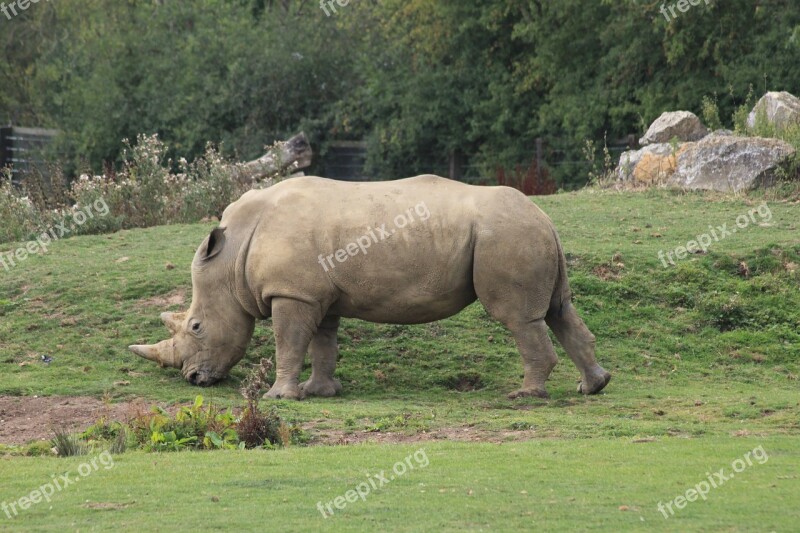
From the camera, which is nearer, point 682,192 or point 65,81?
point 682,192

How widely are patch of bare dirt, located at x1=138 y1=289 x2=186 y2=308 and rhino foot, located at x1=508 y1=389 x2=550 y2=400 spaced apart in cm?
413

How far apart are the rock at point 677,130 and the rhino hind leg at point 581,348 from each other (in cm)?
1054

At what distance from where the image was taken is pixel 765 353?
45.3 feet

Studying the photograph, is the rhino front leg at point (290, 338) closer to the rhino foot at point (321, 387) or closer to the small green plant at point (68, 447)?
the rhino foot at point (321, 387)

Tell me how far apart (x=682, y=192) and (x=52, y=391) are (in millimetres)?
11121

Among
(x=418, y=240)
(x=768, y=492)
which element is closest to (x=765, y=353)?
(x=418, y=240)

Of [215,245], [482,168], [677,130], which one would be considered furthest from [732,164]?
[482,168]

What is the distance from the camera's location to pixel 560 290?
40.3 feet

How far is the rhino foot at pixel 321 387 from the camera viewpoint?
1257cm

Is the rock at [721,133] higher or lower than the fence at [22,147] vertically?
higher

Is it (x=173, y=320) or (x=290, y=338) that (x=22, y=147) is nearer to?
(x=173, y=320)

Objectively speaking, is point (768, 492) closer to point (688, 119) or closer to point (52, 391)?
point (52, 391)

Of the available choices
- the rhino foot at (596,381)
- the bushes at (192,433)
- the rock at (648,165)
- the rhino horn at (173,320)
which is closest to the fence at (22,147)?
the rock at (648,165)

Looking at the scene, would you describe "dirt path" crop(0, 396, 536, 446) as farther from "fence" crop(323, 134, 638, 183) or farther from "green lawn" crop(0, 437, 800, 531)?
"fence" crop(323, 134, 638, 183)
